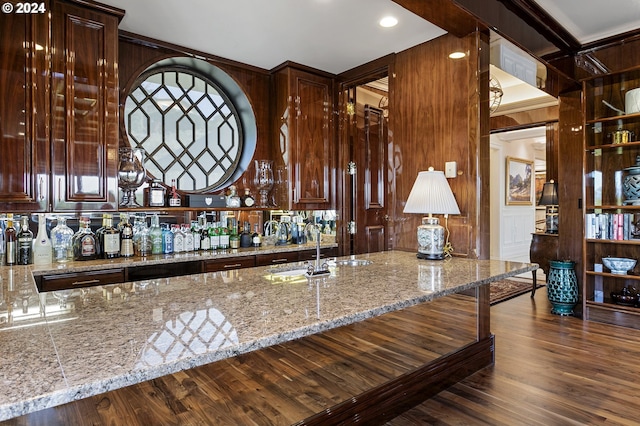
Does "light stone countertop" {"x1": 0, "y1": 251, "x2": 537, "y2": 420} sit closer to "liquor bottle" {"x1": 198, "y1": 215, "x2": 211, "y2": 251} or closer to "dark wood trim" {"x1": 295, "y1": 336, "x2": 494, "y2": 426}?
"dark wood trim" {"x1": 295, "y1": 336, "x2": 494, "y2": 426}

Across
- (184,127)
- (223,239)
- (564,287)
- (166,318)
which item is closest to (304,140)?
(184,127)

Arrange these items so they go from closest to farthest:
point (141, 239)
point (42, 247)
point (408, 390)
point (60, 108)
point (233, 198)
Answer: point (408, 390), point (60, 108), point (42, 247), point (141, 239), point (233, 198)

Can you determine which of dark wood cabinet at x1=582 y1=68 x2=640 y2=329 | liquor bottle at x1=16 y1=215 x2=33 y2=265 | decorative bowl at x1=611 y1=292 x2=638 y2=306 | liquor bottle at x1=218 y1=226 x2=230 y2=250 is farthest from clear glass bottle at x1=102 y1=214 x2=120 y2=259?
decorative bowl at x1=611 y1=292 x2=638 y2=306

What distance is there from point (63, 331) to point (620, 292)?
176 inches

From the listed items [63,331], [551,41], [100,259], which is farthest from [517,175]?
[63,331]

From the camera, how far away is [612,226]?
3.61m

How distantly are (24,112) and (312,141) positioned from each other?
2.28 metres

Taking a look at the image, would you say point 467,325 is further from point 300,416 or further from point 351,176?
point 351,176

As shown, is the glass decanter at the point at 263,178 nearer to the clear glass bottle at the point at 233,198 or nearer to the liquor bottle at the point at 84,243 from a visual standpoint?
the clear glass bottle at the point at 233,198

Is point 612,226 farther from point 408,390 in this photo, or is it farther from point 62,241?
point 62,241

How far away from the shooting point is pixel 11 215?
2.62 metres

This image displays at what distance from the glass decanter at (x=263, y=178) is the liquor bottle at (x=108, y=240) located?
1.39 m

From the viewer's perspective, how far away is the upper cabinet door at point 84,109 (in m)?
2.47

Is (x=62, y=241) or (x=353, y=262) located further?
(x=62, y=241)
